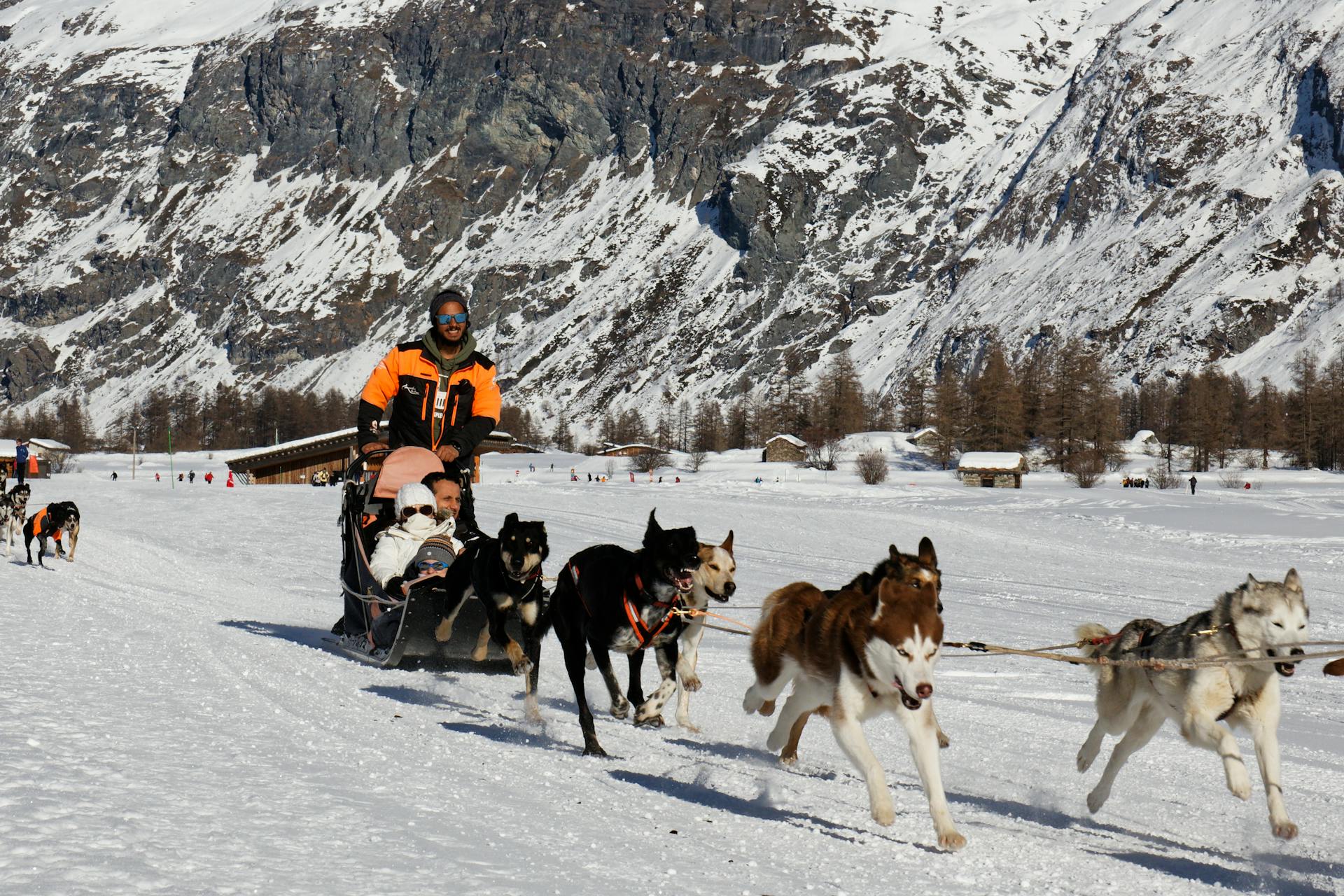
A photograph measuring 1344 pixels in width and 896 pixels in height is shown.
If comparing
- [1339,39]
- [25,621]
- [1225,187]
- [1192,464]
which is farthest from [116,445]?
[1339,39]

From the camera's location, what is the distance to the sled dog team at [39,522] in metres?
17.8

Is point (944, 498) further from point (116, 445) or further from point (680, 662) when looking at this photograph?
point (116, 445)

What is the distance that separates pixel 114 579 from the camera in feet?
54.6

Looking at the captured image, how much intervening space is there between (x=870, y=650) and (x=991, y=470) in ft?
232

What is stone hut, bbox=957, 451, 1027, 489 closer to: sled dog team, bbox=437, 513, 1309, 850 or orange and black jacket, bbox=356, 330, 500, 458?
orange and black jacket, bbox=356, 330, 500, 458

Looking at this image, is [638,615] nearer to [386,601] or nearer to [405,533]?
[386,601]

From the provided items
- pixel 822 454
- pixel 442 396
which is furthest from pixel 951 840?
pixel 822 454

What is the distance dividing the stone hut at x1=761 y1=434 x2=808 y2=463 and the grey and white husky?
90350 millimetres

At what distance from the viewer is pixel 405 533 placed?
940 cm

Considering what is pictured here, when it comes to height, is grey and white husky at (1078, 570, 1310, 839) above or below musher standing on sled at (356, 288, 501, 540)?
below

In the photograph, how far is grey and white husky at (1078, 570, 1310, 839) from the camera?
500cm

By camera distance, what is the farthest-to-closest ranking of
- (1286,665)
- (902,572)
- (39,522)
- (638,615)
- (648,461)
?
(648,461), (39,522), (638,615), (902,572), (1286,665)

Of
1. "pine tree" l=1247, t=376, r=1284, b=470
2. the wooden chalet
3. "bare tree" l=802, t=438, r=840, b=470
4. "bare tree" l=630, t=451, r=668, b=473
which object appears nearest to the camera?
the wooden chalet

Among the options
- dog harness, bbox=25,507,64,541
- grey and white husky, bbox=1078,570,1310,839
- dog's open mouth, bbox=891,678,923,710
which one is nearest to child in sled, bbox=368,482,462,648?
dog's open mouth, bbox=891,678,923,710
